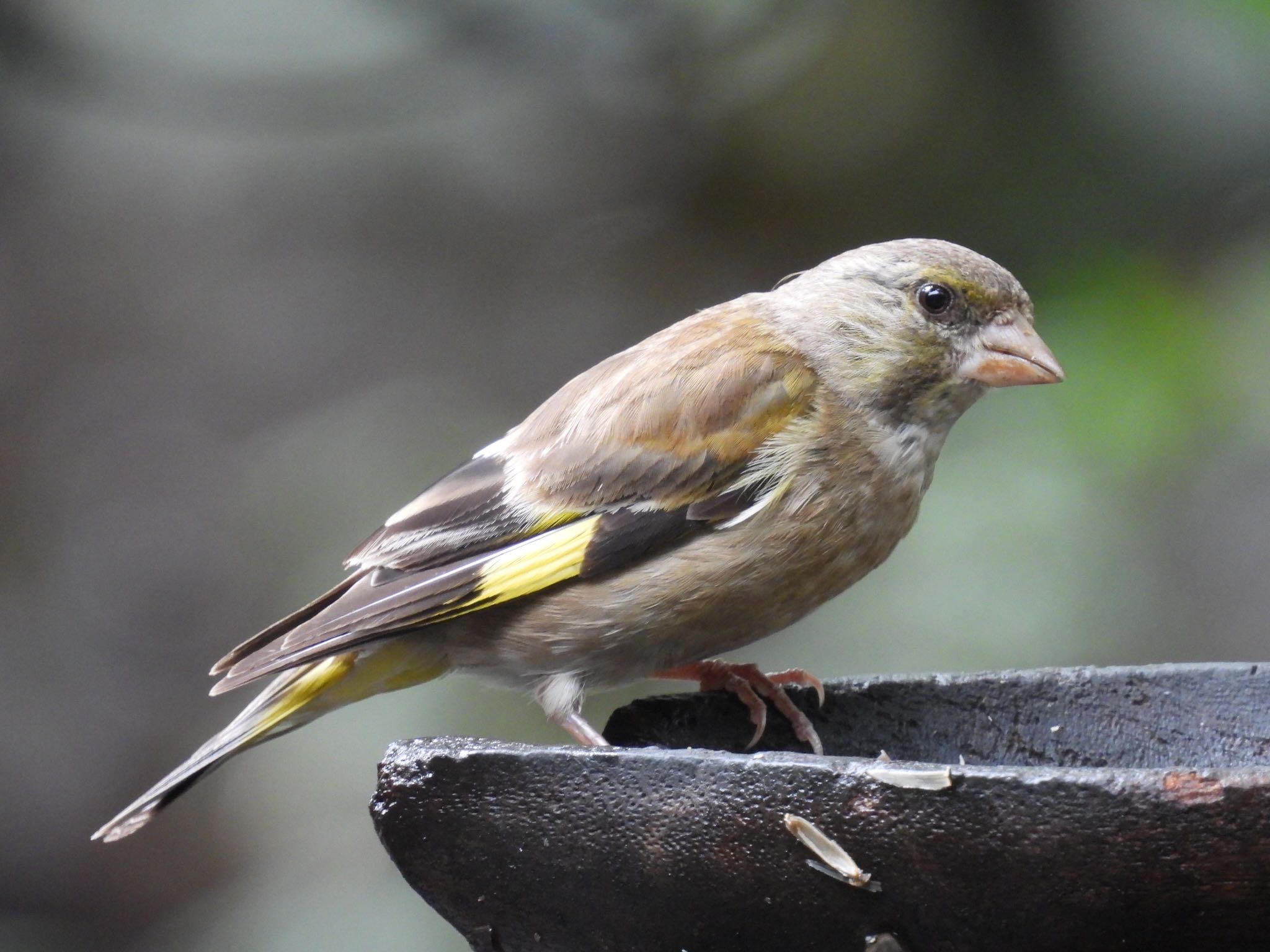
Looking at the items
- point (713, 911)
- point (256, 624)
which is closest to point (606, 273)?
point (256, 624)

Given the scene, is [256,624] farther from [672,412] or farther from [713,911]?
[713,911]

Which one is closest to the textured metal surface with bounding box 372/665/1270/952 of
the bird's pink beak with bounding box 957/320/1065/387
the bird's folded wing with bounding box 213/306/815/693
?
the bird's folded wing with bounding box 213/306/815/693

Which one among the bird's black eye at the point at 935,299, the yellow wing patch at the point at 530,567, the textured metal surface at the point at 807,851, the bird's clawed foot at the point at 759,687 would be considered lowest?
the bird's clawed foot at the point at 759,687

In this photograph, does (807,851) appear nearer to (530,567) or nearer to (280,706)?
(530,567)

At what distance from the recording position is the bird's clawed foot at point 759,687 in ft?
7.09

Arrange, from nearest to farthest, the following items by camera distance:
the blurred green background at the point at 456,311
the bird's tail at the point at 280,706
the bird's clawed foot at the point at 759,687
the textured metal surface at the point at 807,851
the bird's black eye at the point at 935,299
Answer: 1. the textured metal surface at the point at 807,851
2. the bird's clawed foot at the point at 759,687
3. the bird's tail at the point at 280,706
4. the bird's black eye at the point at 935,299
5. the blurred green background at the point at 456,311

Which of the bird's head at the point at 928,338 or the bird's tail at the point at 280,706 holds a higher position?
the bird's head at the point at 928,338

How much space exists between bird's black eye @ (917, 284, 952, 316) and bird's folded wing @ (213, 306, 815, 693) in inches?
9.9

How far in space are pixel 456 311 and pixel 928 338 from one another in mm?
2972

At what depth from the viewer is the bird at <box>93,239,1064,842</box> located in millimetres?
2387

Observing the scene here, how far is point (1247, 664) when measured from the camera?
2.04m

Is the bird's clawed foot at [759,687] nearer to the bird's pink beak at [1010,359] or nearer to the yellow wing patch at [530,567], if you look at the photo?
the yellow wing patch at [530,567]

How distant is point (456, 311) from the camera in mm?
5355

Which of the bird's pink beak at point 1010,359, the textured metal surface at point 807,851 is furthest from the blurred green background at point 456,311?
the textured metal surface at point 807,851
